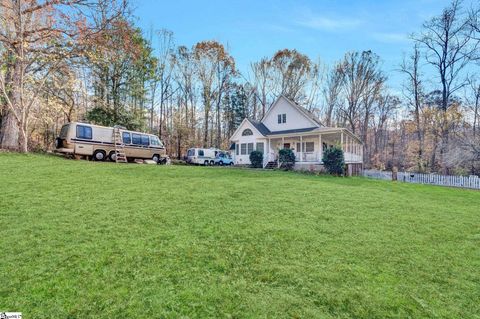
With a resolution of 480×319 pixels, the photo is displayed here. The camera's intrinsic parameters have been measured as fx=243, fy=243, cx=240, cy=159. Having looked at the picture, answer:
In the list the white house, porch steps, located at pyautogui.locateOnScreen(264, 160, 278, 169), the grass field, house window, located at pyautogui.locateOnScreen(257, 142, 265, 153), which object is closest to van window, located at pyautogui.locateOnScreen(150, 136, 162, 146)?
the white house

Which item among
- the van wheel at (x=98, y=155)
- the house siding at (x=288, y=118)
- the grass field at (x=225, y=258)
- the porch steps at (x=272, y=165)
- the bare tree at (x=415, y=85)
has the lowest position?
the grass field at (x=225, y=258)

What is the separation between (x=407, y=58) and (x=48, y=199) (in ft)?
99.9

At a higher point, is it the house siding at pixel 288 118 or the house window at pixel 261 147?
the house siding at pixel 288 118

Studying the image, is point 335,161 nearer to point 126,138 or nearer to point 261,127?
point 261,127

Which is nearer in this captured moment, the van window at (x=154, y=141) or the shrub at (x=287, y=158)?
the van window at (x=154, y=141)

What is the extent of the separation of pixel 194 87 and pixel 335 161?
22.8 metres

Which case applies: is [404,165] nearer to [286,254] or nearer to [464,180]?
[464,180]

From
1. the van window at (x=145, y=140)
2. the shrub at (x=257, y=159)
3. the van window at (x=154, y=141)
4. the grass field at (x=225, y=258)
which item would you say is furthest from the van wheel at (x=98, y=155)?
the shrub at (x=257, y=159)

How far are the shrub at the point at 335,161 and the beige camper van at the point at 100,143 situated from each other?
37.7 feet

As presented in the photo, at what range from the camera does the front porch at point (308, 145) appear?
63.2 ft

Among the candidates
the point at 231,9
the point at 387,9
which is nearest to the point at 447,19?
the point at 387,9

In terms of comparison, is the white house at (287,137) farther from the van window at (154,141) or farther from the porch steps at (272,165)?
the van window at (154,141)

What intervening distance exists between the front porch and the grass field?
13146mm

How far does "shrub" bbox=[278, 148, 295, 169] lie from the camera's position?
60.6ft
